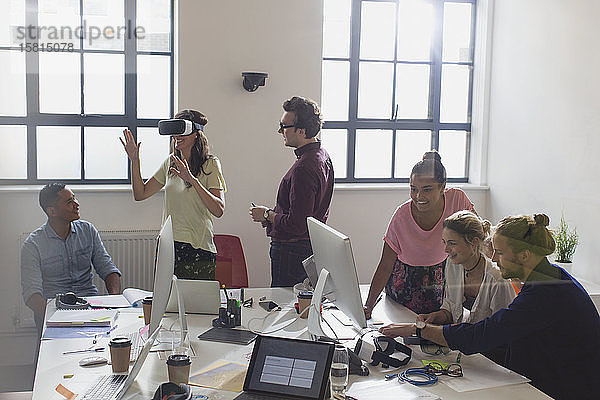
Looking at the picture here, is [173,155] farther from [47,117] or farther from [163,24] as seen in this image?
[163,24]

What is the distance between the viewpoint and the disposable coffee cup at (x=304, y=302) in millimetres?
2396

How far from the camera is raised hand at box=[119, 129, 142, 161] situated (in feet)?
10.5

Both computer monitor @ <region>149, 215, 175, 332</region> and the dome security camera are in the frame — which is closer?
computer monitor @ <region>149, 215, 175, 332</region>

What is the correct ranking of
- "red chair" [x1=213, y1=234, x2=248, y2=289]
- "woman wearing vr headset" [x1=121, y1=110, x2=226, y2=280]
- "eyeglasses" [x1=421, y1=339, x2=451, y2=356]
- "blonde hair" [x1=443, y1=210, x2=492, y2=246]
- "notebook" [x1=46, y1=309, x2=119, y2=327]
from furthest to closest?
"red chair" [x1=213, y1=234, x2=248, y2=289] < "woman wearing vr headset" [x1=121, y1=110, x2=226, y2=280] < "blonde hair" [x1=443, y1=210, x2=492, y2=246] < "notebook" [x1=46, y1=309, x2=119, y2=327] < "eyeglasses" [x1=421, y1=339, x2=451, y2=356]

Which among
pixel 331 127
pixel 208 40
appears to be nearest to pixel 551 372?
pixel 331 127

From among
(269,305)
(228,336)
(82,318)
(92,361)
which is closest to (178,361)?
(92,361)

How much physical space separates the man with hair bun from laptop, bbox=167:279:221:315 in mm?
792

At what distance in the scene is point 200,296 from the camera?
2.46 m

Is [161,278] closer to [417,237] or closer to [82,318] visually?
[82,318]

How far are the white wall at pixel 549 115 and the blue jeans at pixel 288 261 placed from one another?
854 millimetres

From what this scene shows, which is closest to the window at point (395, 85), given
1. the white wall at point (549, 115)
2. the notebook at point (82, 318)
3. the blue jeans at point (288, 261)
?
the white wall at point (549, 115)

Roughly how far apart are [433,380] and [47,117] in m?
1.97

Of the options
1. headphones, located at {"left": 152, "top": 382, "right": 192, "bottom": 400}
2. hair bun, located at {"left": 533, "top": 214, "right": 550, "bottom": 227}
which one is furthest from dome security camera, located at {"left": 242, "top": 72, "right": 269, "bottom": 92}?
headphones, located at {"left": 152, "top": 382, "right": 192, "bottom": 400}

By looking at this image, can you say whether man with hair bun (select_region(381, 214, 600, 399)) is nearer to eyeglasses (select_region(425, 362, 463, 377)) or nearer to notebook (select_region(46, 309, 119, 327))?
eyeglasses (select_region(425, 362, 463, 377))
